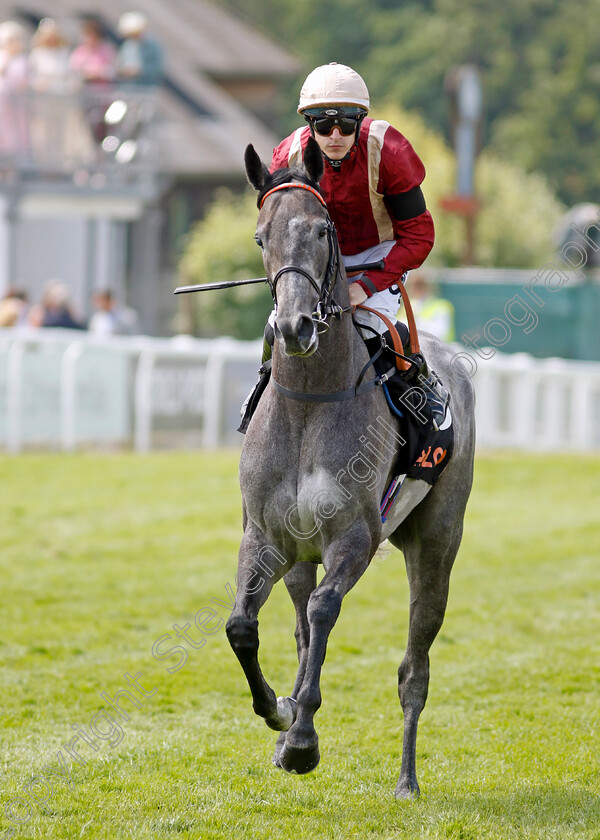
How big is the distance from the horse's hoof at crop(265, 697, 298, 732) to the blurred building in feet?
43.4

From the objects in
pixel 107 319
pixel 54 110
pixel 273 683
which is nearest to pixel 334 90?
pixel 273 683

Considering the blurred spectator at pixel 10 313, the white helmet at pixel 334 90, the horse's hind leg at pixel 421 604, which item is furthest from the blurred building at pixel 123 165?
the white helmet at pixel 334 90

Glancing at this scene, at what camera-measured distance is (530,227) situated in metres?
34.7

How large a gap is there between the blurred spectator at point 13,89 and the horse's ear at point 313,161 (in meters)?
12.7

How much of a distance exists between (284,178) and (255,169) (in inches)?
4.4

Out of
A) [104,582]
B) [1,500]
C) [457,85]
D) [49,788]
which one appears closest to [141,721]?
[49,788]

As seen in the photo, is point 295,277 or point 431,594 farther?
point 431,594

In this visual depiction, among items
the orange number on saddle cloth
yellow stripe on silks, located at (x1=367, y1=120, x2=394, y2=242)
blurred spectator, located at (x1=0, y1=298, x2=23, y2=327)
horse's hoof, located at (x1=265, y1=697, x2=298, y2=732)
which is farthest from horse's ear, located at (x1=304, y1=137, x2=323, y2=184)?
blurred spectator, located at (x1=0, y1=298, x2=23, y2=327)

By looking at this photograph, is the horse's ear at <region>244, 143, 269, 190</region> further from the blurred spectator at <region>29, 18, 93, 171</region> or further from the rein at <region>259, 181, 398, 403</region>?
the blurred spectator at <region>29, 18, 93, 171</region>

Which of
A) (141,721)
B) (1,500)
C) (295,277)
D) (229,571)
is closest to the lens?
(295,277)

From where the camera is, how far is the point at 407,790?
505cm

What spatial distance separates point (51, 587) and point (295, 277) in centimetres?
560

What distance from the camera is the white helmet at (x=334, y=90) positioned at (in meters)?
4.65

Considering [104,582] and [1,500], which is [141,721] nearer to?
[104,582]
